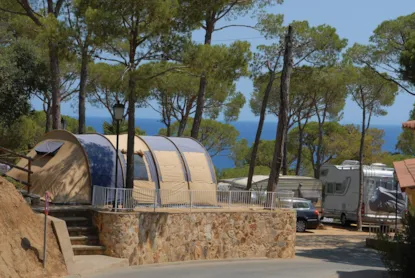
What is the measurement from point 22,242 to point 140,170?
722 cm

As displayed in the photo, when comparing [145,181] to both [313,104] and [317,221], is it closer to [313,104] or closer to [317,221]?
[317,221]

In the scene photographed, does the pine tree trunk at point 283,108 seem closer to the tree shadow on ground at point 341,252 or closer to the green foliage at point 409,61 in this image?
the tree shadow on ground at point 341,252

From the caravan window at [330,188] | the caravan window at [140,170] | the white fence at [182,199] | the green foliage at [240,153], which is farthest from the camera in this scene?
the green foliage at [240,153]

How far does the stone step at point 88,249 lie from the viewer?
52.2 ft

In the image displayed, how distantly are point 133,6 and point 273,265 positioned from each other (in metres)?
8.03

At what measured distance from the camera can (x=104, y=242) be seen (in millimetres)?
16641

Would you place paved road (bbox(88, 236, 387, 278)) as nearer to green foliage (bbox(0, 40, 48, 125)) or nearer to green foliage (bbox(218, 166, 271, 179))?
green foliage (bbox(0, 40, 48, 125))

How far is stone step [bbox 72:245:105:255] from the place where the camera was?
52.2 feet

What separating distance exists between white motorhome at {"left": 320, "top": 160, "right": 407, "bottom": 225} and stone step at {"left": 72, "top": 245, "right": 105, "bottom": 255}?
713 inches

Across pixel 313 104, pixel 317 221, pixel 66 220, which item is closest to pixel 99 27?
pixel 66 220

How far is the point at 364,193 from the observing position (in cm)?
3303

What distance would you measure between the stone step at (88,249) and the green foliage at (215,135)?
34742 mm

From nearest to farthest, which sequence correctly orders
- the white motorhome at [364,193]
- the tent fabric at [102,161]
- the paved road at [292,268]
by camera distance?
the paved road at [292,268], the tent fabric at [102,161], the white motorhome at [364,193]

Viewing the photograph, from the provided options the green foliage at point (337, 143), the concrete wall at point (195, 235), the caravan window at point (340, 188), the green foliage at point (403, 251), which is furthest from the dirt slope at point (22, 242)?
the green foliage at point (337, 143)
